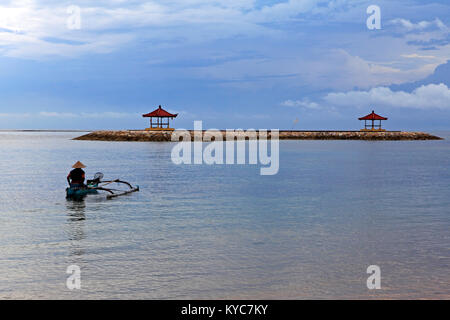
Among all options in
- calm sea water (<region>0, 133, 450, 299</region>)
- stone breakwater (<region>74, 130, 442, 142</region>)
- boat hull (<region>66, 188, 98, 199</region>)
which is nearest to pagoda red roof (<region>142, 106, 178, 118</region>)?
stone breakwater (<region>74, 130, 442, 142</region>)

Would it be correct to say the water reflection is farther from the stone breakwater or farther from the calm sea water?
the stone breakwater

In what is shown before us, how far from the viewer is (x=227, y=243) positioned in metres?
11.1

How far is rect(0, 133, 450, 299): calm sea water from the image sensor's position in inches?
315

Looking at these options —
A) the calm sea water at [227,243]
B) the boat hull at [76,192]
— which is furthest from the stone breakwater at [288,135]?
the boat hull at [76,192]

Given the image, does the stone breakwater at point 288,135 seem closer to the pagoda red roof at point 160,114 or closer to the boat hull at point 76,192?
the pagoda red roof at point 160,114

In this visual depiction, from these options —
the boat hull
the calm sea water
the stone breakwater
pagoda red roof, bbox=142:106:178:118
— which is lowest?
the calm sea water

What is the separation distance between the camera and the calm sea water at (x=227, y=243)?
26.3ft

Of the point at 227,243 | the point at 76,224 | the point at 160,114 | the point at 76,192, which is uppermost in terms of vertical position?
the point at 160,114

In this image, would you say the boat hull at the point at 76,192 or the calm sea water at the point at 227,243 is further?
the boat hull at the point at 76,192

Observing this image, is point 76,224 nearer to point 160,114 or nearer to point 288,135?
point 160,114

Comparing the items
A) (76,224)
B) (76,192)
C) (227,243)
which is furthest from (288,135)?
(227,243)

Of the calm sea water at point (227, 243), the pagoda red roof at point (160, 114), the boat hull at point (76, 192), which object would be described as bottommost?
the calm sea water at point (227, 243)

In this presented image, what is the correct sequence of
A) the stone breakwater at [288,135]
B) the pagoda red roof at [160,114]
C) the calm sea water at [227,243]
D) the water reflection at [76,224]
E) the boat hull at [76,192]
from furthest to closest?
the stone breakwater at [288,135] → the pagoda red roof at [160,114] → the boat hull at [76,192] → the water reflection at [76,224] → the calm sea water at [227,243]
